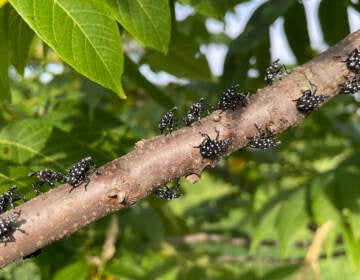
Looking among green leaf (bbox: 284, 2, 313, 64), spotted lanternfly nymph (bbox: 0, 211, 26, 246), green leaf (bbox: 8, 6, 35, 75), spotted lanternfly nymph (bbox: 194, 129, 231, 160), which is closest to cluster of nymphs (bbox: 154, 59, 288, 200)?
spotted lanternfly nymph (bbox: 194, 129, 231, 160)

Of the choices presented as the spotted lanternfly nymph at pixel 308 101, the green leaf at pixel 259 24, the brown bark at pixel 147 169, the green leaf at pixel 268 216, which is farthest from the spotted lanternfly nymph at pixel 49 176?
the green leaf at pixel 268 216

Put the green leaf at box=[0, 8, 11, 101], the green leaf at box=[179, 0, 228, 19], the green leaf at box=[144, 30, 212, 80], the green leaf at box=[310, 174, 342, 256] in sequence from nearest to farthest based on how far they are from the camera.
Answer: the green leaf at box=[0, 8, 11, 101] < the green leaf at box=[179, 0, 228, 19] < the green leaf at box=[144, 30, 212, 80] < the green leaf at box=[310, 174, 342, 256]

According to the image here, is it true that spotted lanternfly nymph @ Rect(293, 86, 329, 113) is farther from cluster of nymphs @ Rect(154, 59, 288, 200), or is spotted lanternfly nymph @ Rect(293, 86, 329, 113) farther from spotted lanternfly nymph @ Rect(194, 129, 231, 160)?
spotted lanternfly nymph @ Rect(194, 129, 231, 160)

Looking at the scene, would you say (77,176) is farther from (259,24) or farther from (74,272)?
(74,272)

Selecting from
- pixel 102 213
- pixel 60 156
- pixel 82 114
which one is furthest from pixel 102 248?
pixel 102 213

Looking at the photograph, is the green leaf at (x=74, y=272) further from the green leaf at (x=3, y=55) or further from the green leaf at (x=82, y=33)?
the green leaf at (x=82, y=33)

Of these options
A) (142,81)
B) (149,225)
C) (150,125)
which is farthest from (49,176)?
(150,125)
